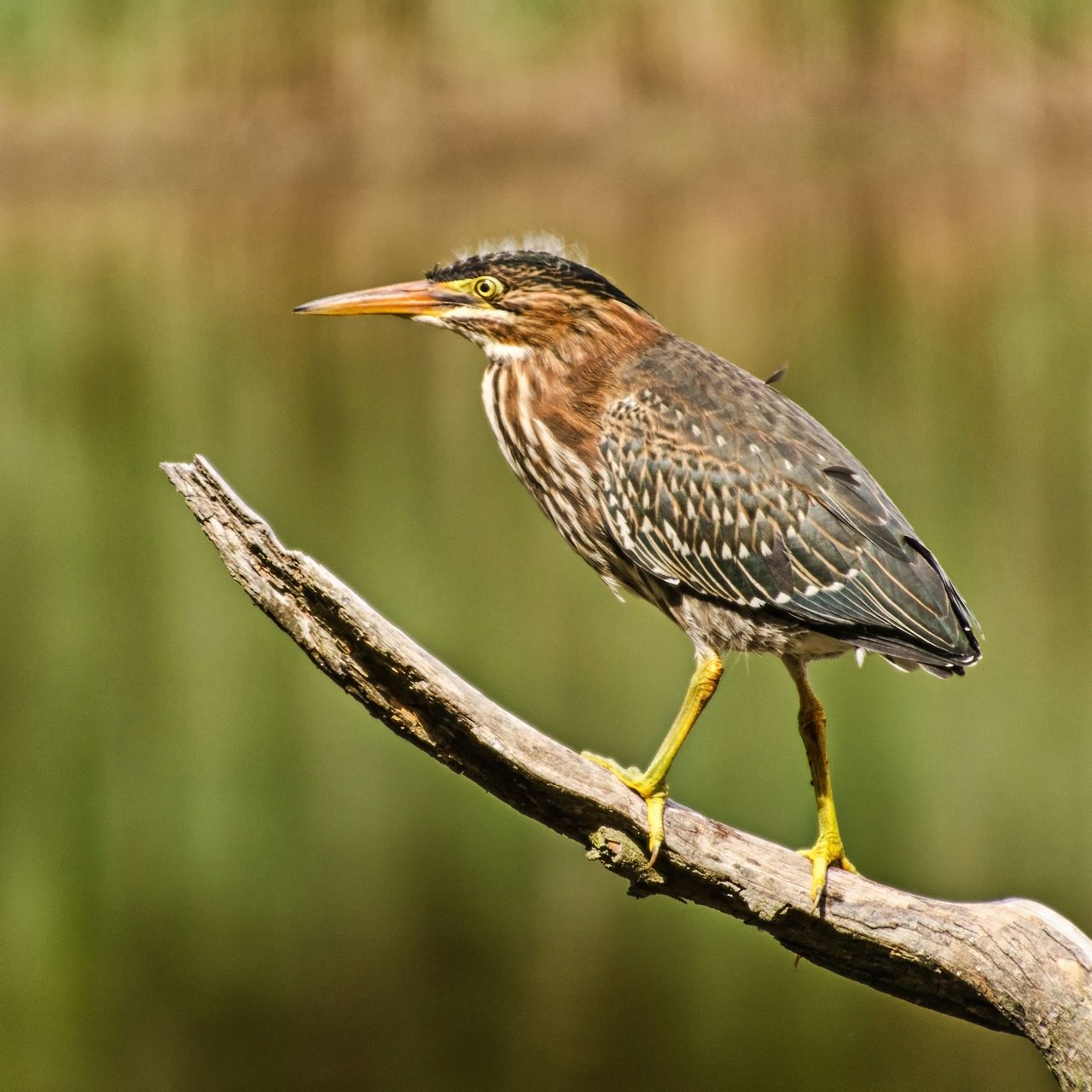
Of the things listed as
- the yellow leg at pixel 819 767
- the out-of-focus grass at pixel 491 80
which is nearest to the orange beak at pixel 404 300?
the yellow leg at pixel 819 767

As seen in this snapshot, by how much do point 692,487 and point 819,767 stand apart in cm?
73

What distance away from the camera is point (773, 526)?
442 centimetres

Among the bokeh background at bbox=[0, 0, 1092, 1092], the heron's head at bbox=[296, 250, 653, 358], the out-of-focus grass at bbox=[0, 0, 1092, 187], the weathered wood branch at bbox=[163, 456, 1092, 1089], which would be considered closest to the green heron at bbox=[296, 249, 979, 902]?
the heron's head at bbox=[296, 250, 653, 358]

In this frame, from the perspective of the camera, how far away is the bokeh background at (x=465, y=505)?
809cm

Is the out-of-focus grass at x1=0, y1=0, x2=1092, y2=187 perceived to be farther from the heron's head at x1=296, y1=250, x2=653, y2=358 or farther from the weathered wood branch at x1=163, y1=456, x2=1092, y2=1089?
the weathered wood branch at x1=163, y1=456, x2=1092, y2=1089

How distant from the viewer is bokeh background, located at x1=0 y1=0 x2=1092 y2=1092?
26.5 ft

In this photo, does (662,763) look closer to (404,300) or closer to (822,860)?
(822,860)

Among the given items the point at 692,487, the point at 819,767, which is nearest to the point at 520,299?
the point at 692,487

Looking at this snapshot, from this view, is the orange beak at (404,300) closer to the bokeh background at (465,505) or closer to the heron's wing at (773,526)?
the heron's wing at (773,526)

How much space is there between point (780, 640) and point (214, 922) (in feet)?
16.6

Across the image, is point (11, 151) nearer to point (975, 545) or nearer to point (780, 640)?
point (975, 545)

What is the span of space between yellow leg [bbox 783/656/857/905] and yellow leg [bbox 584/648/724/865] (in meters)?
0.21

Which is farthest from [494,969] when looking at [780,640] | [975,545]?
[975,545]

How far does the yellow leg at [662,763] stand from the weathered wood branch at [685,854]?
0.11 feet
